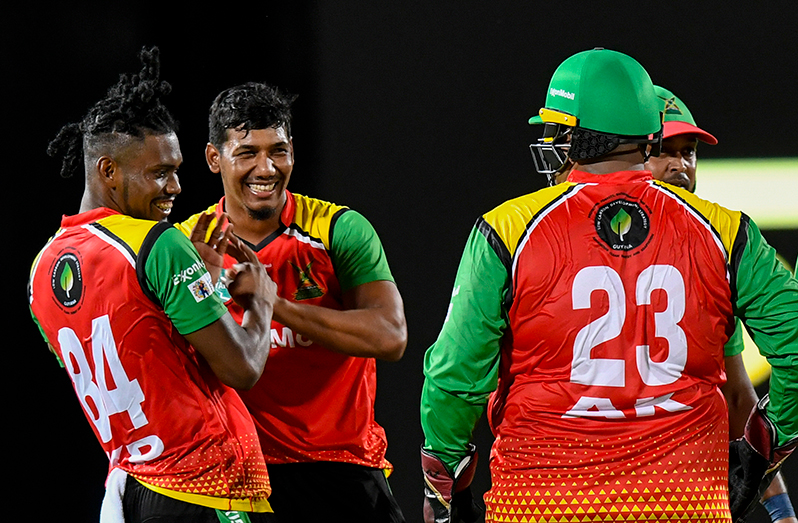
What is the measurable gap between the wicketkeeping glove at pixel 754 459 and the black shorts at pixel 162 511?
1.28 metres

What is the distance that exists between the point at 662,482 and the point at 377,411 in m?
2.83

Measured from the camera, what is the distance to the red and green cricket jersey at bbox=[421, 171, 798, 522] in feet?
7.03

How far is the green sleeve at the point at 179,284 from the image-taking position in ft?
7.20

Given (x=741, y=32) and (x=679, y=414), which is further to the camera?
(x=741, y=32)

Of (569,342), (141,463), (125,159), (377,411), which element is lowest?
(377,411)

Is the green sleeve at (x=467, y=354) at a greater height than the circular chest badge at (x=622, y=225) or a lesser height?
lesser

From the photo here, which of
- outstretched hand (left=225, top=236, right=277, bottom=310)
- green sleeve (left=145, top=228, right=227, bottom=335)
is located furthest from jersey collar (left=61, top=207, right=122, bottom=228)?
outstretched hand (left=225, top=236, right=277, bottom=310)

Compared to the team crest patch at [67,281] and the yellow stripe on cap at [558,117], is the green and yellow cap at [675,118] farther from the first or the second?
the team crest patch at [67,281]

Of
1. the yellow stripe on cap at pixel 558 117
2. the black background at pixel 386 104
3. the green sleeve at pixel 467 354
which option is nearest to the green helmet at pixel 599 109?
the yellow stripe on cap at pixel 558 117

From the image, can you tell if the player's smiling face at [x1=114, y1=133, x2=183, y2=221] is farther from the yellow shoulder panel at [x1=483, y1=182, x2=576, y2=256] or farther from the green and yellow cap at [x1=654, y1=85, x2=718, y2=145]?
the green and yellow cap at [x1=654, y1=85, x2=718, y2=145]

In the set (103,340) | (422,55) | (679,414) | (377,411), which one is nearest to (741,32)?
(422,55)

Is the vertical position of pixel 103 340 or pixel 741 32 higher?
pixel 741 32

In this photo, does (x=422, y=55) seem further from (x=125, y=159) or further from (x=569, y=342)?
(x=569, y=342)

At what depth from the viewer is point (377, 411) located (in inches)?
191
